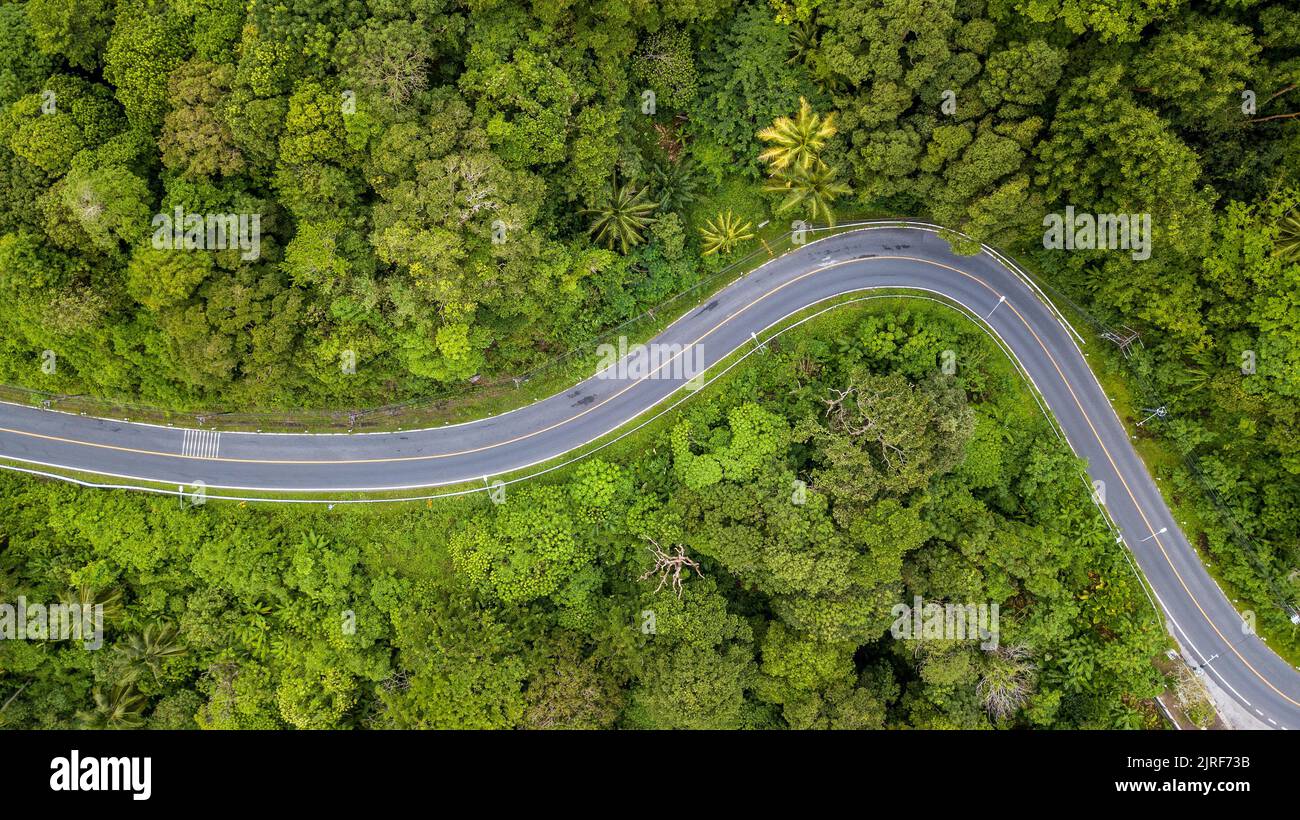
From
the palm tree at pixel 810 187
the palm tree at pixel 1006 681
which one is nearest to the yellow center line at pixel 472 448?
the palm tree at pixel 810 187

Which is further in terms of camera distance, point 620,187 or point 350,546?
point 350,546

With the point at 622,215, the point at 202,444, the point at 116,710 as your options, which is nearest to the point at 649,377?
the point at 622,215

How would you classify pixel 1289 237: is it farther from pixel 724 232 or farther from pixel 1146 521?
pixel 724 232

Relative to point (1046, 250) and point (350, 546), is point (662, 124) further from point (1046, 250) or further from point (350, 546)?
point (350, 546)

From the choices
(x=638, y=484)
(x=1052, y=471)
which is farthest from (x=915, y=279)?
(x=638, y=484)

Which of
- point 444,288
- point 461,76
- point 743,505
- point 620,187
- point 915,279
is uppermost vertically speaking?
point 461,76

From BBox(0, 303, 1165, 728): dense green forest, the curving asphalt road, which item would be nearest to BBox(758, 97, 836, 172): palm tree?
the curving asphalt road

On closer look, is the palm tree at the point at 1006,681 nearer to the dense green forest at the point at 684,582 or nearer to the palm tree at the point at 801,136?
the dense green forest at the point at 684,582

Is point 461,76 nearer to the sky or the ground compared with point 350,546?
nearer to the sky
